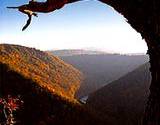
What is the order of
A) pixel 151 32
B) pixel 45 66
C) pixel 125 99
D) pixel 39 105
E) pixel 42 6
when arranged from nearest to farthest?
pixel 151 32
pixel 42 6
pixel 39 105
pixel 125 99
pixel 45 66

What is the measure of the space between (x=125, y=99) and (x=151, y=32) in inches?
4362

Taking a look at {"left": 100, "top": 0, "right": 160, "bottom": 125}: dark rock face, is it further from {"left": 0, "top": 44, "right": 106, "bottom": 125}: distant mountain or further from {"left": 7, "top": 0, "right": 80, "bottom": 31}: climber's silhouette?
{"left": 0, "top": 44, "right": 106, "bottom": 125}: distant mountain

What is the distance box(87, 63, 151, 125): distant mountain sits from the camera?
8795 cm

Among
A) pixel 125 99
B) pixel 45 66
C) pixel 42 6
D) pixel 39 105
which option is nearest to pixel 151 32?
pixel 42 6

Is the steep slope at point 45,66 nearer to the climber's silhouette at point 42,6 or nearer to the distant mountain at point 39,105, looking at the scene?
the distant mountain at point 39,105

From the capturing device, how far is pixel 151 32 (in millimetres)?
4203

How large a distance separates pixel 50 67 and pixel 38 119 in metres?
95.8

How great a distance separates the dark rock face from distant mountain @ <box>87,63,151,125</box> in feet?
244

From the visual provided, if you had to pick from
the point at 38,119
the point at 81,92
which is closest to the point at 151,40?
the point at 38,119

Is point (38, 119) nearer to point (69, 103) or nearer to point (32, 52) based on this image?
point (69, 103)

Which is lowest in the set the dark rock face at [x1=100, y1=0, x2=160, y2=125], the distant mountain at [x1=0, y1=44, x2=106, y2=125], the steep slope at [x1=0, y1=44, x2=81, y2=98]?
the steep slope at [x1=0, y1=44, x2=81, y2=98]

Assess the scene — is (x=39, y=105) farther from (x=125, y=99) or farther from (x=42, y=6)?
(x=42, y=6)

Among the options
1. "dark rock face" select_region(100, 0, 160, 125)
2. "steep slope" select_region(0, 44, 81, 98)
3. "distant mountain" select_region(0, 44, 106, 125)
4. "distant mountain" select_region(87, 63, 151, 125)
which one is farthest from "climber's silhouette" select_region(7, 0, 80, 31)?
"steep slope" select_region(0, 44, 81, 98)

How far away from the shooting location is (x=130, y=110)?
9662 cm
